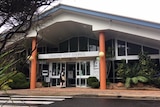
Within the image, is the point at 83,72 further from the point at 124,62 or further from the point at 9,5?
the point at 9,5

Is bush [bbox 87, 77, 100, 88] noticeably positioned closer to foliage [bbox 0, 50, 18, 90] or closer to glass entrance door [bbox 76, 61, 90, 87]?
glass entrance door [bbox 76, 61, 90, 87]

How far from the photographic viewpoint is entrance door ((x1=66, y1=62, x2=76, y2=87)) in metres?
23.8

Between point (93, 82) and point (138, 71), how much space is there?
13.8 feet

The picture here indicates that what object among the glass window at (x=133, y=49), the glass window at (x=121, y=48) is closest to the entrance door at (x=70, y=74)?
the glass window at (x=121, y=48)

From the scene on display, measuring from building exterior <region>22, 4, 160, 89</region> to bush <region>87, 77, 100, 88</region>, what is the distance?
0.67 meters

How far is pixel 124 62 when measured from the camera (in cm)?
2062

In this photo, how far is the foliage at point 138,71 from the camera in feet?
61.8

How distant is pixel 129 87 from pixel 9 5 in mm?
17121

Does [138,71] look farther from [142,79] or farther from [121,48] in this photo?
[121,48]

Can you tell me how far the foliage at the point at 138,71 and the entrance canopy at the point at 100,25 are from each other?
1859 mm

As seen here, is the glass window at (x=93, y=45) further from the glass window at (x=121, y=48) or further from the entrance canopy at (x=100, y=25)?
the glass window at (x=121, y=48)

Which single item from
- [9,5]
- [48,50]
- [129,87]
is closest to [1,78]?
[9,5]

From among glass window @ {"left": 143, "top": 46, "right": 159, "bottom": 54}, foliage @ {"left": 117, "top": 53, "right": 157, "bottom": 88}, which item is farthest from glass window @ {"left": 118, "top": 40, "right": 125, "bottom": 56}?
glass window @ {"left": 143, "top": 46, "right": 159, "bottom": 54}

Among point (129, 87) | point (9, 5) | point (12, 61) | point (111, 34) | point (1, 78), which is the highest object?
point (111, 34)
